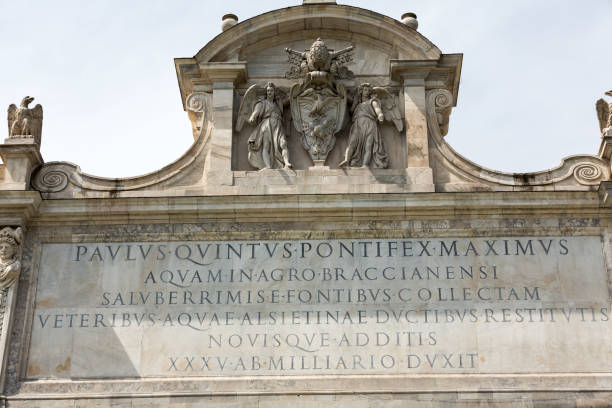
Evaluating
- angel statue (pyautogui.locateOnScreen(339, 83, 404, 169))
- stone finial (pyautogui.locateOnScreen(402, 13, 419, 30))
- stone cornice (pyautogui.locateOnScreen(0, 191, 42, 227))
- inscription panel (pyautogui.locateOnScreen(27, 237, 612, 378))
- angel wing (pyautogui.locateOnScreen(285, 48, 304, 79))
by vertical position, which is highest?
stone finial (pyautogui.locateOnScreen(402, 13, 419, 30))

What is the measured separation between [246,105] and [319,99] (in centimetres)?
115

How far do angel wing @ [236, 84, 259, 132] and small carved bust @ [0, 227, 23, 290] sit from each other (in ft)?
12.3

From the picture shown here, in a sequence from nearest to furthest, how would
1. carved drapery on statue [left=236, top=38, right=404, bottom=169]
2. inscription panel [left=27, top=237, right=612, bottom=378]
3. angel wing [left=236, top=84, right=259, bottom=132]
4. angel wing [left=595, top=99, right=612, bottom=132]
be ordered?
inscription panel [left=27, top=237, right=612, bottom=378]
angel wing [left=595, top=99, right=612, bottom=132]
carved drapery on statue [left=236, top=38, right=404, bottom=169]
angel wing [left=236, top=84, right=259, bottom=132]

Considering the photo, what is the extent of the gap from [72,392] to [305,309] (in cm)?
342

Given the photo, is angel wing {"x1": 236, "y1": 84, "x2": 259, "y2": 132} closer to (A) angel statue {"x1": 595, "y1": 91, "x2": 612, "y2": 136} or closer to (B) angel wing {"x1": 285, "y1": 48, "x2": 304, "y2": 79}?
(B) angel wing {"x1": 285, "y1": 48, "x2": 304, "y2": 79}

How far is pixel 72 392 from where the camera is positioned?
17.0 metres

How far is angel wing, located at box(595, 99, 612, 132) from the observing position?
61.5ft

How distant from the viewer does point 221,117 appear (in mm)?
19250

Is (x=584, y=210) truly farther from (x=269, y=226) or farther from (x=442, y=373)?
(x=269, y=226)

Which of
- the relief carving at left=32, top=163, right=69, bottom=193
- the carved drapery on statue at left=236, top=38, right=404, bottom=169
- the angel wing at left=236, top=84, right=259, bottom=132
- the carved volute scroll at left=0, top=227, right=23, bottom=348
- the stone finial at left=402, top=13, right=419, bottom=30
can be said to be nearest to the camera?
the carved volute scroll at left=0, top=227, right=23, bottom=348

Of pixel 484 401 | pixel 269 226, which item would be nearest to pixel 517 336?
pixel 484 401

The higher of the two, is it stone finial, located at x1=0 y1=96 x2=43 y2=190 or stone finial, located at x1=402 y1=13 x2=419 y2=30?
stone finial, located at x1=402 y1=13 x2=419 y2=30

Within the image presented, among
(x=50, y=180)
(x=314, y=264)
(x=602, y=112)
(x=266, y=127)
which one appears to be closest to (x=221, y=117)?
(x=266, y=127)

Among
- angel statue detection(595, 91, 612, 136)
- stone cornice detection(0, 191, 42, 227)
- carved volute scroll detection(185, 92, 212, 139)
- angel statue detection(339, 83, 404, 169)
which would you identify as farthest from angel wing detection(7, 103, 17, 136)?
angel statue detection(595, 91, 612, 136)
